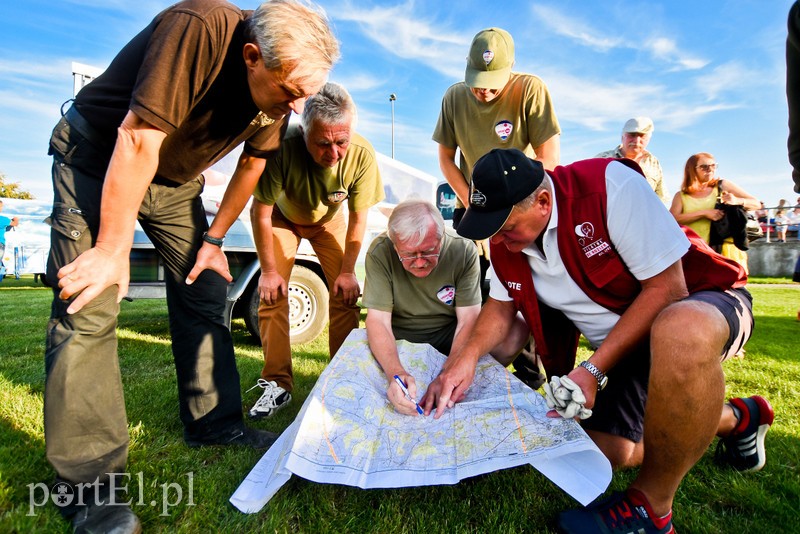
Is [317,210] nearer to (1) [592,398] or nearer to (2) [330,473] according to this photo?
(2) [330,473]

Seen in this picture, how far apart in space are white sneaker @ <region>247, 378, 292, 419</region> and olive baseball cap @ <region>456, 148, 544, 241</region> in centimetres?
158

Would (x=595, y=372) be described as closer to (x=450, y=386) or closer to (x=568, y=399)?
(x=568, y=399)

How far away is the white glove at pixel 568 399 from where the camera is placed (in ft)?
4.97

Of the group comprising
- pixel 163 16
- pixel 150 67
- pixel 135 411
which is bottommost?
pixel 135 411

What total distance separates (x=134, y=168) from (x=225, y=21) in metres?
0.57

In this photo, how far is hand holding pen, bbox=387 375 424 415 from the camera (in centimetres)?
184

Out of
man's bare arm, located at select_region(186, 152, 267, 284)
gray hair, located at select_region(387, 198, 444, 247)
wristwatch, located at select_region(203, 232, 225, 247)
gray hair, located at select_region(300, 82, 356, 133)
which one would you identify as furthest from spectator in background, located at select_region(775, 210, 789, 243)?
wristwatch, located at select_region(203, 232, 225, 247)

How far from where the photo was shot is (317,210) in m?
3.02

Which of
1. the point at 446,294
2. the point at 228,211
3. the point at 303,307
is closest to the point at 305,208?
the point at 228,211

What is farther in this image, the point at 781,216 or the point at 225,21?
the point at 781,216

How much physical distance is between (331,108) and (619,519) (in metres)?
2.15

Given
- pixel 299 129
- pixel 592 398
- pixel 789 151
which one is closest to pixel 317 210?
pixel 299 129

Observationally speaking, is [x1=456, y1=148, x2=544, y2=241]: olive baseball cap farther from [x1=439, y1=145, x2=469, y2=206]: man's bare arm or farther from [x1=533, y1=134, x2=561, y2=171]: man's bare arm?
[x1=439, y1=145, x2=469, y2=206]: man's bare arm
